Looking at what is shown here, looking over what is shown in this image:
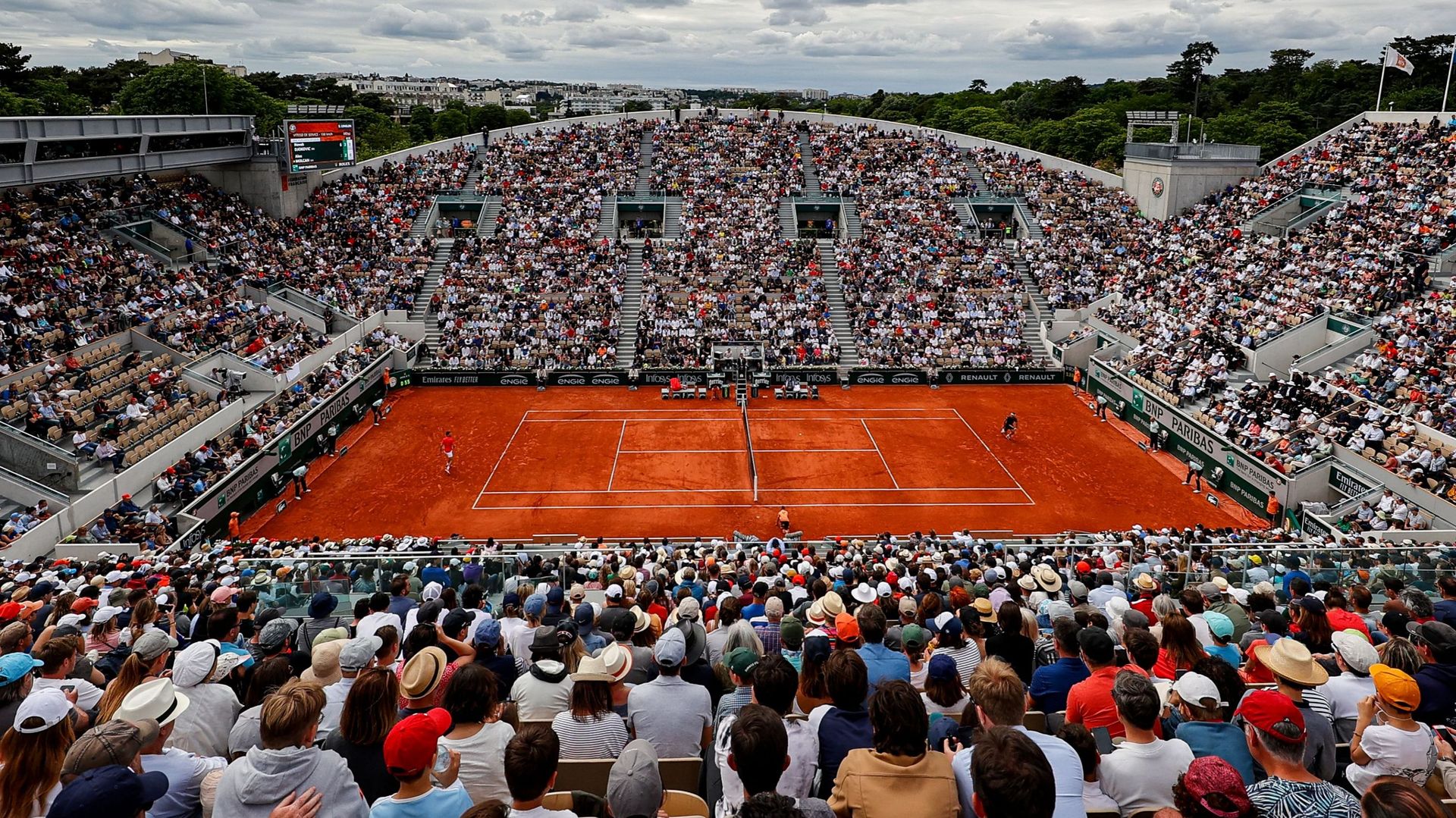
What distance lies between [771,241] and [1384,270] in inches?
1086

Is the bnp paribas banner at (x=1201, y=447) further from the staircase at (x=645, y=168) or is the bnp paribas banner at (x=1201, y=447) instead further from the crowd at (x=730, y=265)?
the staircase at (x=645, y=168)

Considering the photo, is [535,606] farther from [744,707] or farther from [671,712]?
[744,707]

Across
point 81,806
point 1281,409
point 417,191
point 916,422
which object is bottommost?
point 916,422

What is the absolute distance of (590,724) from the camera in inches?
229

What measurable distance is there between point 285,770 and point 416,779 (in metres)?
0.70

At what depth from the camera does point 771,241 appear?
4738 centimetres

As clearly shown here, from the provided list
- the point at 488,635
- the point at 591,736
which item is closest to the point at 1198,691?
the point at 591,736

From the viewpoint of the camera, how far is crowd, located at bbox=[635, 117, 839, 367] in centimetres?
3909

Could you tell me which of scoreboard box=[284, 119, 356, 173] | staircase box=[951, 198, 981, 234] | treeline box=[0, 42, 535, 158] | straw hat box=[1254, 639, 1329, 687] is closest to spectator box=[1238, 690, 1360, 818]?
straw hat box=[1254, 639, 1329, 687]

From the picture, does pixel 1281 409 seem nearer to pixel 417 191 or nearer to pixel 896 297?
pixel 896 297

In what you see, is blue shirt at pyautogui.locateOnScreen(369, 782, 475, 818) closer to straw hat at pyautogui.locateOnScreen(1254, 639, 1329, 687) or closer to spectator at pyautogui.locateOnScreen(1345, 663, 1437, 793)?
straw hat at pyautogui.locateOnScreen(1254, 639, 1329, 687)

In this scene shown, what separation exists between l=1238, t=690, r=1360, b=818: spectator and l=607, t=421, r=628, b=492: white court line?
→ 2286 cm

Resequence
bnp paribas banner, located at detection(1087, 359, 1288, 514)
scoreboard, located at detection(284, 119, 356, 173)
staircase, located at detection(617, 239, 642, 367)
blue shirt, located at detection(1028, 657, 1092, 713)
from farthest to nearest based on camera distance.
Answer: scoreboard, located at detection(284, 119, 356, 173), staircase, located at detection(617, 239, 642, 367), bnp paribas banner, located at detection(1087, 359, 1288, 514), blue shirt, located at detection(1028, 657, 1092, 713)

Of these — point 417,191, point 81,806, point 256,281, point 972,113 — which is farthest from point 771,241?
point 972,113
